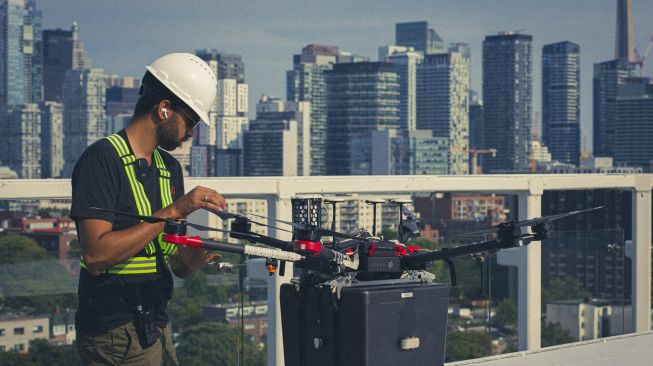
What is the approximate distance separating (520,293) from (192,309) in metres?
2.53

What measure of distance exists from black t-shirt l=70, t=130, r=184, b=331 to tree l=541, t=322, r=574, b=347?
14.1 feet

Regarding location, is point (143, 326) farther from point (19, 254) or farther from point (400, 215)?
point (19, 254)

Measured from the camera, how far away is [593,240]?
8531 mm

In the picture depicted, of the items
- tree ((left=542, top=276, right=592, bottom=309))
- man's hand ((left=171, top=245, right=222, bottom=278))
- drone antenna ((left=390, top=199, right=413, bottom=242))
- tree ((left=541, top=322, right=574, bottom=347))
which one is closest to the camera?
man's hand ((left=171, top=245, right=222, bottom=278))

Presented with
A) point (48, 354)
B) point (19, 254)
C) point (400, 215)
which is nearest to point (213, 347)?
point (48, 354)

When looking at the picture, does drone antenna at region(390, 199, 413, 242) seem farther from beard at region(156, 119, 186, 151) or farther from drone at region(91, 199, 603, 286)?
beard at region(156, 119, 186, 151)

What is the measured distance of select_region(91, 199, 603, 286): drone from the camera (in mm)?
3949

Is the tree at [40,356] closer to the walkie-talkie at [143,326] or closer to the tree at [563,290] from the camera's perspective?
the walkie-talkie at [143,326]

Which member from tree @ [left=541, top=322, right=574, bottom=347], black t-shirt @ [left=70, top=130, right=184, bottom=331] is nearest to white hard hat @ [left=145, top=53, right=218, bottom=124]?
black t-shirt @ [left=70, top=130, right=184, bottom=331]

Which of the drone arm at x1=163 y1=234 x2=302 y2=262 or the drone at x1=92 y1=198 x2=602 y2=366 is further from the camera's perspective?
the drone at x1=92 y1=198 x2=602 y2=366

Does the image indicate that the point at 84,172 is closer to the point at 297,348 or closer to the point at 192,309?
the point at 297,348

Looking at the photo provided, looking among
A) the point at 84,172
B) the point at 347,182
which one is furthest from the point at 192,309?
the point at 84,172

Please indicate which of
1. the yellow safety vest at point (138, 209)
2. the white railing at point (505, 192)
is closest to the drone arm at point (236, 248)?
the yellow safety vest at point (138, 209)

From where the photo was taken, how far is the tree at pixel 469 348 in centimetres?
720
